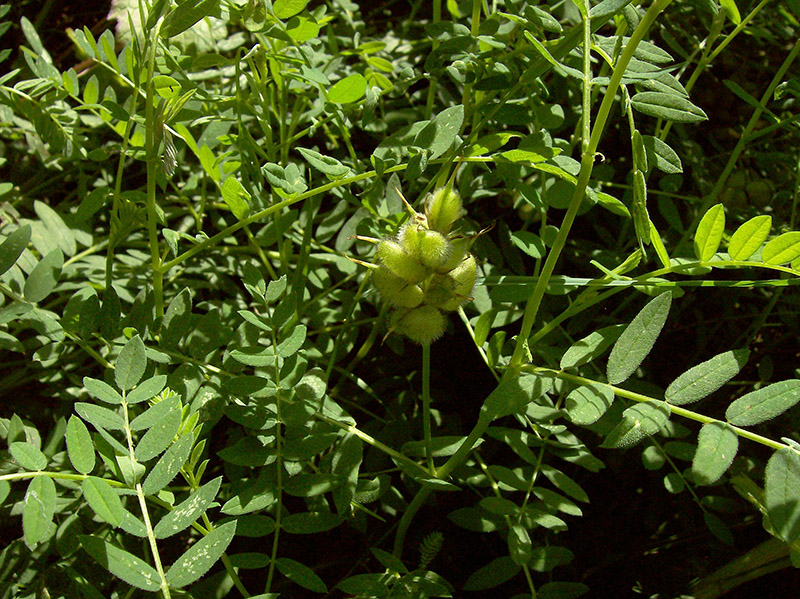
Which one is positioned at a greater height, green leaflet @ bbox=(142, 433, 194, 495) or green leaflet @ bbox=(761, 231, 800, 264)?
green leaflet @ bbox=(761, 231, 800, 264)

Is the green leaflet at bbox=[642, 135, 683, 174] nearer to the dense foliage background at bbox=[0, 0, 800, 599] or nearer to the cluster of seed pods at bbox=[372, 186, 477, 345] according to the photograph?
the dense foliage background at bbox=[0, 0, 800, 599]

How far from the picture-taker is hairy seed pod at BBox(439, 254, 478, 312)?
1235 mm

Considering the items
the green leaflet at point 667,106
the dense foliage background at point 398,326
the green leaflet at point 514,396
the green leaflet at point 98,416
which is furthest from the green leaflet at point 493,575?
the green leaflet at point 667,106

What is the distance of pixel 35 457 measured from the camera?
108 centimetres

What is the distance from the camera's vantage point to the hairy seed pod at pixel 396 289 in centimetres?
123

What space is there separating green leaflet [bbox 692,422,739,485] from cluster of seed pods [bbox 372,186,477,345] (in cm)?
44

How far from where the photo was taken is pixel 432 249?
1.19 meters

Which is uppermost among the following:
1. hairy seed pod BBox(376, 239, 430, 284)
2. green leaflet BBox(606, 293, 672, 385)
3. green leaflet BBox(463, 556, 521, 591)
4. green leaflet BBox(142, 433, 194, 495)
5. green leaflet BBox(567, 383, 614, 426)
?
hairy seed pod BBox(376, 239, 430, 284)

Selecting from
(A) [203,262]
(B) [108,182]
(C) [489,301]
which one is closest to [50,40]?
(B) [108,182]

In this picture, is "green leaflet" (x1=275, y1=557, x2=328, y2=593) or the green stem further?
"green leaflet" (x1=275, y1=557, x2=328, y2=593)

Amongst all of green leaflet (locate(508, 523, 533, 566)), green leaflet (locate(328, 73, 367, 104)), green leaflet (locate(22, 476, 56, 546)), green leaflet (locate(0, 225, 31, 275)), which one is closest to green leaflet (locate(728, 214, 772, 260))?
green leaflet (locate(508, 523, 533, 566))

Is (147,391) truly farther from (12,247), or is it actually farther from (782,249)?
(782,249)

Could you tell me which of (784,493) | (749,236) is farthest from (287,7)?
(784,493)

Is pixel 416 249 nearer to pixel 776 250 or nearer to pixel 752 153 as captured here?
pixel 776 250
